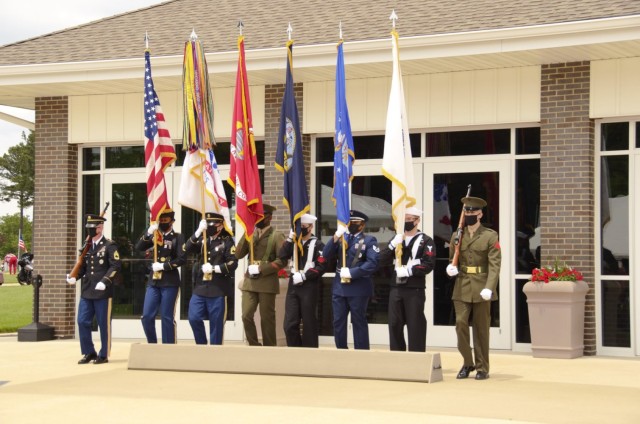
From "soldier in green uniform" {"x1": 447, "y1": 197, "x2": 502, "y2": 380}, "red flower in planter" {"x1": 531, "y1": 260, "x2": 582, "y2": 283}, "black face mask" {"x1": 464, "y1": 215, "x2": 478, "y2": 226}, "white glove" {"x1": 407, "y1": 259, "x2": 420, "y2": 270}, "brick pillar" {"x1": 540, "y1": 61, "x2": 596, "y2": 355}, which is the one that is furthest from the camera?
"brick pillar" {"x1": 540, "y1": 61, "x2": 596, "y2": 355}

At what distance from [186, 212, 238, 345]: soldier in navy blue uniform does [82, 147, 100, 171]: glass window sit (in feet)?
16.7

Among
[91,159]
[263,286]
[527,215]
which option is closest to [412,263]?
[263,286]

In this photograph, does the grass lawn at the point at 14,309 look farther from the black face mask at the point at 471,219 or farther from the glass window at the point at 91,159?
the black face mask at the point at 471,219

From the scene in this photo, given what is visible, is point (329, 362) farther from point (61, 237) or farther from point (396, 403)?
point (61, 237)

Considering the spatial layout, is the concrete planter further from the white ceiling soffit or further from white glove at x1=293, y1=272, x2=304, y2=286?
white glove at x1=293, y1=272, x2=304, y2=286

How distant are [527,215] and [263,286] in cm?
422

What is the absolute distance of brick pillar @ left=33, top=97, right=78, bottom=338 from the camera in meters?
18.2

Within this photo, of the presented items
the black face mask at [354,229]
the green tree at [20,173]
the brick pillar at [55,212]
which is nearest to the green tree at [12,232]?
the green tree at [20,173]

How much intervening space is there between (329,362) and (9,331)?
11453mm

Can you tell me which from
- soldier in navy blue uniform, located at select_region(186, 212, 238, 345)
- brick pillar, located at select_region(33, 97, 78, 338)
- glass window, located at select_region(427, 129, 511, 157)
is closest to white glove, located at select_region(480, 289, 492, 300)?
soldier in navy blue uniform, located at select_region(186, 212, 238, 345)

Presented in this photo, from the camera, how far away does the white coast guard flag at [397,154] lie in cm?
1255

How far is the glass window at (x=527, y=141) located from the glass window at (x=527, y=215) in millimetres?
128

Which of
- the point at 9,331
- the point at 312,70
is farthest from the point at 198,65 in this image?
the point at 9,331

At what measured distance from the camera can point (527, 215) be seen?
51.4ft
